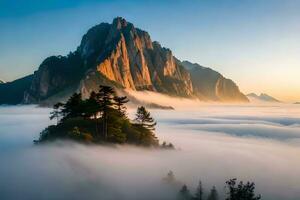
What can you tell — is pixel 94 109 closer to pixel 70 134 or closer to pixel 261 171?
pixel 70 134

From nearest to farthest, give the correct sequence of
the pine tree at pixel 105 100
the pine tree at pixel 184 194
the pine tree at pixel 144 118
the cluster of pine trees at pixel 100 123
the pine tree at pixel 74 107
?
1. the pine tree at pixel 105 100
2. the cluster of pine trees at pixel 100 123
3. the pine tree at pixel 184 194
4. the pine tree at pixel 74 107
5. the pine tree at pixel 144 118

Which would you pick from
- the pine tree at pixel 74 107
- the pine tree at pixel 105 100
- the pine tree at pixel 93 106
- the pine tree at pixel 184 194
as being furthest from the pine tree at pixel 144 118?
the pine tree at pixel 184 194

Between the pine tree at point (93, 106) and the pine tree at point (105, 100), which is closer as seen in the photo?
the pine tree at point (105, 100)

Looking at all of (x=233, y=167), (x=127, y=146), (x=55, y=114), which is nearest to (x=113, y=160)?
(x=127, y=146)

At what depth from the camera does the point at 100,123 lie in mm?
98438

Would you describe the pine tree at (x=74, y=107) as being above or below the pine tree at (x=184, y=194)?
above

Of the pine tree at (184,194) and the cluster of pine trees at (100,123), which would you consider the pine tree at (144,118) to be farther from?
the pine tree at (184,194)

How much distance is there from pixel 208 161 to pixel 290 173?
38852 mm

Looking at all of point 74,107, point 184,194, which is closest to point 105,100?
point 74,107

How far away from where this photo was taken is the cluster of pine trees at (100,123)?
94894 millimetres

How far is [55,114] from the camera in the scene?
115562 millimetres

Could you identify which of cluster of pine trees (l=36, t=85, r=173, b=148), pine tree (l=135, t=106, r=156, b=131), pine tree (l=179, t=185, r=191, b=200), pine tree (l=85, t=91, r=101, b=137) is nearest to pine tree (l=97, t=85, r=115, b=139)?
cluster of pine trees (l=36, t=85, r=173, b=148)

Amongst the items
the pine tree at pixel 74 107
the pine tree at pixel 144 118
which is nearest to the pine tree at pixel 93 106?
the pine tree at pixel 74 107

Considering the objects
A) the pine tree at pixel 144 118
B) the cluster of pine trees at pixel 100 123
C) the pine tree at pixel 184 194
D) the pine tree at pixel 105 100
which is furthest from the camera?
the pine tree at pixel 144 118
